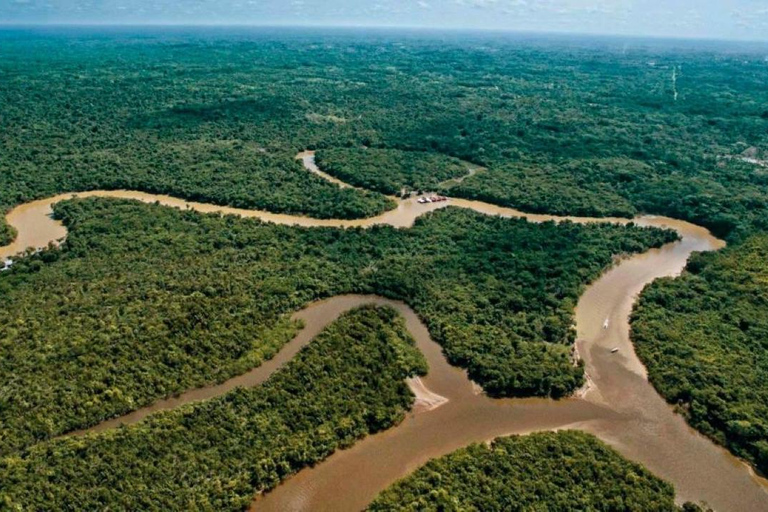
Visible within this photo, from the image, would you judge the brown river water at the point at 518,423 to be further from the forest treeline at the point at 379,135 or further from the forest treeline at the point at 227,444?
the forest treeline at the point at 379,135

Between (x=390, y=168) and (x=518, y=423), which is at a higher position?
(x=390, y=168)

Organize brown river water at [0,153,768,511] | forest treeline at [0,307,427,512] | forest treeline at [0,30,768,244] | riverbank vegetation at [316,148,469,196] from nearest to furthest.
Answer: forest treeline at [0,307,427,512] < brown river water at [0,153,768,511] < forest treeline at [0,30,768,244] < riverbank vegetation at [316,148,469,196]

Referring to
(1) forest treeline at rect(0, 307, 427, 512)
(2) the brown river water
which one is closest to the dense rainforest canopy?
(2) the brown river water

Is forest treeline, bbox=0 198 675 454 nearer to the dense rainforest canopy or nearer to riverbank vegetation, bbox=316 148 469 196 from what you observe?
the dense rainforest canopy

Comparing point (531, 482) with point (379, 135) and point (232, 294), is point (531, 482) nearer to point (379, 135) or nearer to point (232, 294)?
point (232, 294)

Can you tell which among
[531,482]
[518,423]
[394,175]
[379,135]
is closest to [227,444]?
[531,482]

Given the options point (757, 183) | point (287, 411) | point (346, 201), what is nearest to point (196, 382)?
point (287, 411)
